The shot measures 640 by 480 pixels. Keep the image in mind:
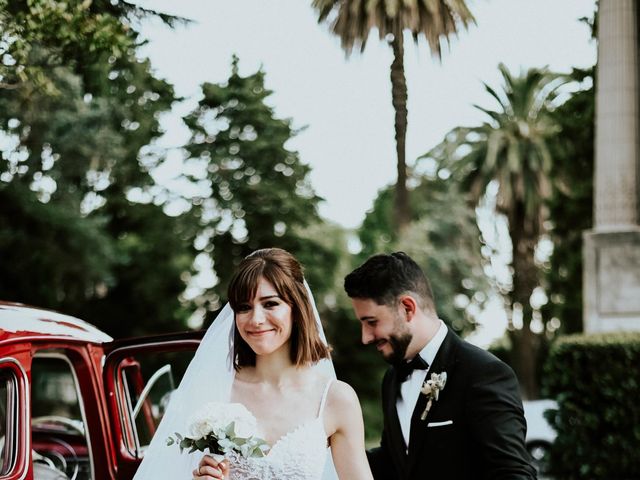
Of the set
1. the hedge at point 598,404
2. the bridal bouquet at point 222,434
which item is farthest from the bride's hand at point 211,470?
the hedge at point 598,404

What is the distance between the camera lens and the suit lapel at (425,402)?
13.1ft

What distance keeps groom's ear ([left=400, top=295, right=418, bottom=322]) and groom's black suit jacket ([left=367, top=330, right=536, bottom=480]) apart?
184 millimetres

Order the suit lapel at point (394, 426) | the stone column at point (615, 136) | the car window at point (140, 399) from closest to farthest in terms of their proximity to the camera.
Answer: the suit lapel at point (394, 426)
the car window at point (140, 399)
the stone column at point (615, 136)

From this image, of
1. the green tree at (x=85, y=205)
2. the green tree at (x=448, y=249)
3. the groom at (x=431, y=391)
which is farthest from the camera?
the green tree at (x=448, y=249)

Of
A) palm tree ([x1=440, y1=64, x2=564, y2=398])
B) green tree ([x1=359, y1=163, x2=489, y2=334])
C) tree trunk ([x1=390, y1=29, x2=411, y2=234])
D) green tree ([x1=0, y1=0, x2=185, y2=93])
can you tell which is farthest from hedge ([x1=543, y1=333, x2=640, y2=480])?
palm tree ([x1=440, y1=64, x2=564, y2=398])

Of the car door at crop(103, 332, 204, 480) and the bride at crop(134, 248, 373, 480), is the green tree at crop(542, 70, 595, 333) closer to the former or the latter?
the car door at crop(103, 332, 204, 480)

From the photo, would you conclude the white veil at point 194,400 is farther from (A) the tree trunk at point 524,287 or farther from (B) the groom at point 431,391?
(A) the tree trunk at point 524,287

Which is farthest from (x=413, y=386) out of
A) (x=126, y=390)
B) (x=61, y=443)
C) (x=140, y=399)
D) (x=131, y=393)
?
(x=61, y=443)

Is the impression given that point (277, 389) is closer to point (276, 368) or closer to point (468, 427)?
point (276, 368)

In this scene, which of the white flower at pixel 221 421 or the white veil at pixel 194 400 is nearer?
the white flower at pixel 221 421

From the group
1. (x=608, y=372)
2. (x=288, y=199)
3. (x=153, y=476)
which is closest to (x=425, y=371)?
(x=153, y=476)

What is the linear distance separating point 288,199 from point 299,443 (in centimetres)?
2603

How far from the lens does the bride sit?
160 inches

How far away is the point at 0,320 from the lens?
438 cm
